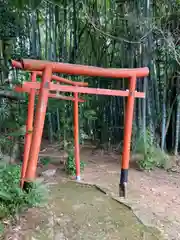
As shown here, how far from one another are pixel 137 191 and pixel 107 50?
2.60m

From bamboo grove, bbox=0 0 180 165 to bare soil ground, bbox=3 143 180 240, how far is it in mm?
455

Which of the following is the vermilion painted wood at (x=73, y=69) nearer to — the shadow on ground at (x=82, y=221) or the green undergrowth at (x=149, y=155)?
the shadow on ground at (x=82, y=221)

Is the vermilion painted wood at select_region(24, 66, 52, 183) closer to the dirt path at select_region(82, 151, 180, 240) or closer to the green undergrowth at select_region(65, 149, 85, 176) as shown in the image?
the dirt path at select_region(82, 151, 180, 240)

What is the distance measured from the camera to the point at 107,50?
194 inches

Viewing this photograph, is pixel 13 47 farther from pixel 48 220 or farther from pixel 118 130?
pixel 48 220

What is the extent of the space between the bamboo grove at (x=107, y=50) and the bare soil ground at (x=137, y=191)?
17.9 inches

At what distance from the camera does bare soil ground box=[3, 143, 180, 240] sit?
7.39ft

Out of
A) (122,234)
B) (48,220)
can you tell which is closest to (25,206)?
(48,220)

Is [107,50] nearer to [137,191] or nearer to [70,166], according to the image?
[70,166]

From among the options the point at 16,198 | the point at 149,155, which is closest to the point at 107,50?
the point at 149,155

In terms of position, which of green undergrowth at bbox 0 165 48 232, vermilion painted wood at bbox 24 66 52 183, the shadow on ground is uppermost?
vermilion painted wood at bbox 24 66 52 183

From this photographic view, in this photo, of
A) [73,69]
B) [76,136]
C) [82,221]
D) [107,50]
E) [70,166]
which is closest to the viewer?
[73,69]

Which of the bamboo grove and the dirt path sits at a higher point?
the bamboo grove

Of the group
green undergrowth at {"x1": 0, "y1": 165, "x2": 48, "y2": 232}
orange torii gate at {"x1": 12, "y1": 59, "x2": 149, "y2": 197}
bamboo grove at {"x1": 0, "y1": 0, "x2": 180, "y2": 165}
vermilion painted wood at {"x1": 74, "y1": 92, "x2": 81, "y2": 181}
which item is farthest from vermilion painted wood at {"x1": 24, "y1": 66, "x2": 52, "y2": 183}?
bamboo grove at {"x1": 0, "y1": 0, "x2": 180, "y2": 165}
